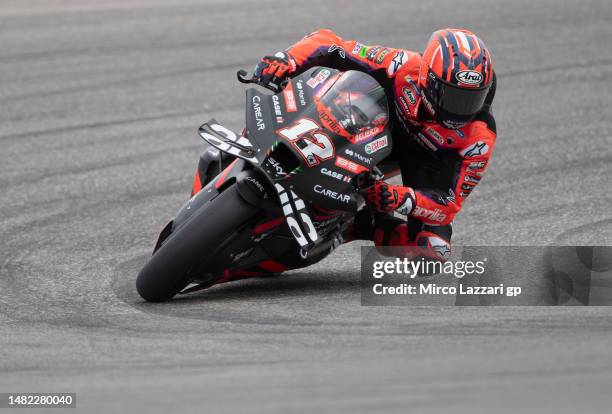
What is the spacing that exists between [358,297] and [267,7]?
32.1 feet

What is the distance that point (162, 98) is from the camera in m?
12.7

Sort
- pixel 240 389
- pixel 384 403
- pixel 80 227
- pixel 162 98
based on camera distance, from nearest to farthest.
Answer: pixel 384 403 < pixel 240 389 < pixel 80 227 < pixel 162 98

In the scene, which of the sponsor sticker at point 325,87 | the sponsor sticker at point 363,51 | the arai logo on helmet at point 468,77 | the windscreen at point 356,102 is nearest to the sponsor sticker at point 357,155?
the windscreen at point 356,102

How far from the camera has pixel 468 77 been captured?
6770 mm

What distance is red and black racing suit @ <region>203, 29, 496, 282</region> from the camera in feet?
23.7

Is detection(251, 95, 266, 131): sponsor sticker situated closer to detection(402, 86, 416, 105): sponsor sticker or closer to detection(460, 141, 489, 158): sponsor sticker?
detection(402, 86, 416, 105): sponsor sticker

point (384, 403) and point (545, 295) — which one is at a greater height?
point (384, 403)

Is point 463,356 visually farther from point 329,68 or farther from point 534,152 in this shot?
point 534,152

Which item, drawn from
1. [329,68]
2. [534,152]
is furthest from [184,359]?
[534,152]

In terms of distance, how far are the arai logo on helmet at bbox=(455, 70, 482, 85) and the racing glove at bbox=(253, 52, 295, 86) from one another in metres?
1.10

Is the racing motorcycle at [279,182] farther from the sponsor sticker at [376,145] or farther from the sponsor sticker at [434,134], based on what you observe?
the sponsor sticker at [434,134]

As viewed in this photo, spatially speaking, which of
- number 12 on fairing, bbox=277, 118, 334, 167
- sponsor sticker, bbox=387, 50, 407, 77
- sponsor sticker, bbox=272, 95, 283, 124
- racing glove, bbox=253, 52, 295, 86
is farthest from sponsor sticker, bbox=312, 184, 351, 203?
sponsor sticker, bbox=387, 50, 407, 77

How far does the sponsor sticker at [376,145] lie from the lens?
669 cm

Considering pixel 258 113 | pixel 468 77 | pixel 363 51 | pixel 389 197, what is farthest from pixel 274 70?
pixel 468 77
